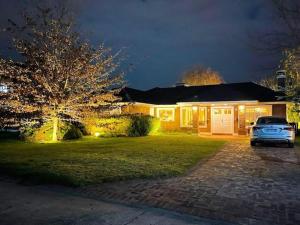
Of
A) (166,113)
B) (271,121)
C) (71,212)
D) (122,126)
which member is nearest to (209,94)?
(166,113)

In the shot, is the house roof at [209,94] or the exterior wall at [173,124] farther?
the exterior wall at [173,124]

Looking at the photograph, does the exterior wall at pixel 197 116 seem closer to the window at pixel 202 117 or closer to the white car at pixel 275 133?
the window at pixel 202 117

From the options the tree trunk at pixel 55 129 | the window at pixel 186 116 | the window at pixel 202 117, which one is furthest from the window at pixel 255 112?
the tree trunk at pixel 55 129

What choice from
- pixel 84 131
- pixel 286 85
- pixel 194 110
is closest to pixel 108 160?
pixel 84 131

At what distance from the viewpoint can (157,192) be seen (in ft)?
22.6

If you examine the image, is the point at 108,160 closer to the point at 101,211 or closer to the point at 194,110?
the point at 101,211

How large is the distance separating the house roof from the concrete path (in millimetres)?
18800

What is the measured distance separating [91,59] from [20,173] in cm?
1108

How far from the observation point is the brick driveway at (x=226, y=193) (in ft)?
18.3

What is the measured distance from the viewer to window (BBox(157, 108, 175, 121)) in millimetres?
27572

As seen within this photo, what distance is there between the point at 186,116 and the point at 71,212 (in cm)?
2189

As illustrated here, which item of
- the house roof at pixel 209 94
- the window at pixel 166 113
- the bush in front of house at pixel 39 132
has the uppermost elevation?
the house roof at pixel 209 94

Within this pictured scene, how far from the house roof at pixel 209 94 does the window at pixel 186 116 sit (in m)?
0.84

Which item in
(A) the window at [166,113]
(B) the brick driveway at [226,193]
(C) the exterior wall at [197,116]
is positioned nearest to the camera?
(B) the brick driveway at [226,193]
